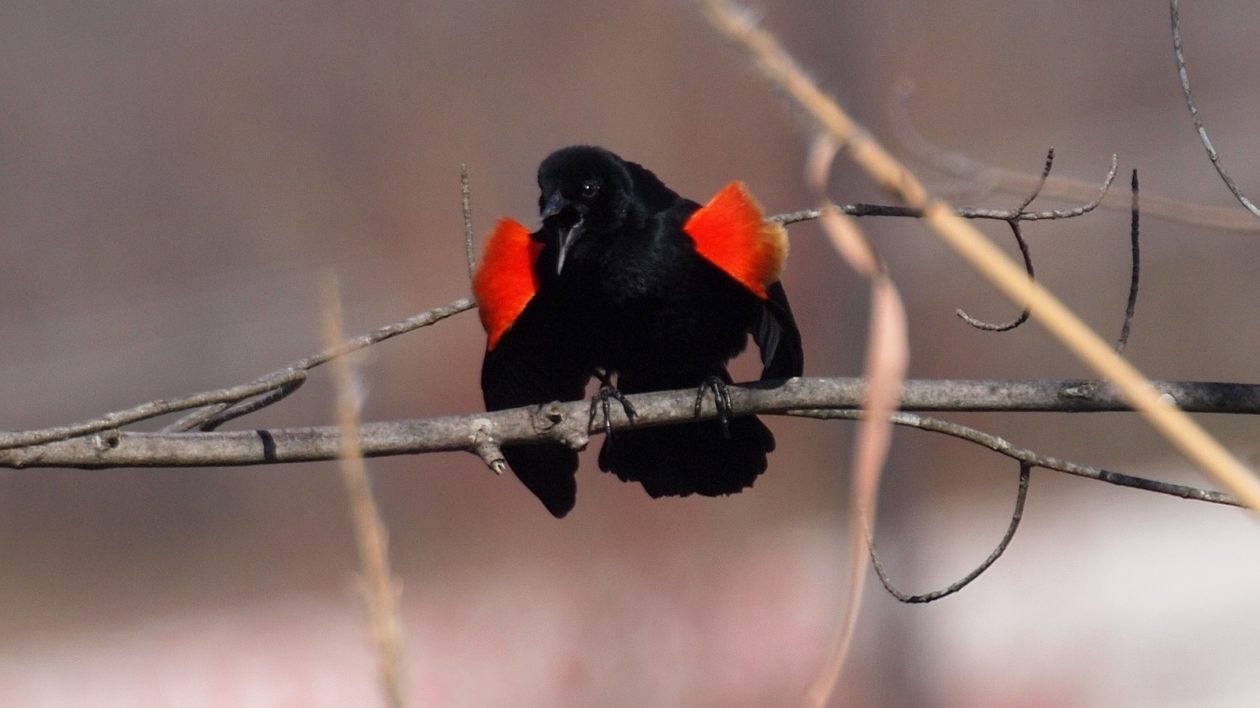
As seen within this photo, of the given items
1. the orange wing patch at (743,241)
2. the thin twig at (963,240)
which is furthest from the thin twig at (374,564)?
the orange wing patch at (743,241)

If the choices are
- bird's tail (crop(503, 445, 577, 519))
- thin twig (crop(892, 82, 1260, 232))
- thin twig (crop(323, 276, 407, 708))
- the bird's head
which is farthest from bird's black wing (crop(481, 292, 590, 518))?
thin twig (crop(323, 276, 407, 708))

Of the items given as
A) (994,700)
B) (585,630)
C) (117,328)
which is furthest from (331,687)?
(117,328)

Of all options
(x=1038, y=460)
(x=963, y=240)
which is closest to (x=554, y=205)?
(x=1038, y=460)

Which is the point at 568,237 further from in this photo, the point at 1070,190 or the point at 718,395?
the point at 1070,190

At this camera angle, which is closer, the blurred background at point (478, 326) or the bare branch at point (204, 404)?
the bare branch at point (204, 404)

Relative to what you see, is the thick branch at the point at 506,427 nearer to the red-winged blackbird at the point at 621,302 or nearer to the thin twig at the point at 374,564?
the red-winged blackbird at the point at 621,302

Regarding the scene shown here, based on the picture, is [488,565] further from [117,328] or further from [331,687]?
[117,328]
